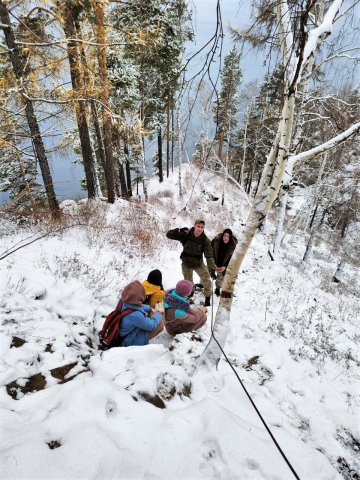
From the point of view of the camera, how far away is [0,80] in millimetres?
5824

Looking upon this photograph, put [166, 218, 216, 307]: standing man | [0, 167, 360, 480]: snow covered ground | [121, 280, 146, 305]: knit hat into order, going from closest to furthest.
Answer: [0, 167, 360, 480]: snow covered ground < [121, 280, 146, 305]: knit hat < [166, 218, 216, 307]: standing man

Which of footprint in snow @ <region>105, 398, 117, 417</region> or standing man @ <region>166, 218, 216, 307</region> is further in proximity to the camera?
standing man @ <region>166, 218, 216, 307</region>

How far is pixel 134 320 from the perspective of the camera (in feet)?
11.6

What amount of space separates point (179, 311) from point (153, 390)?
1.56m

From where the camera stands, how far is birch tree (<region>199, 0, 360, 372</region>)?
213cm

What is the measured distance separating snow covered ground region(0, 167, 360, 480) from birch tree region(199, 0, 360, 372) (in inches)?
28.7

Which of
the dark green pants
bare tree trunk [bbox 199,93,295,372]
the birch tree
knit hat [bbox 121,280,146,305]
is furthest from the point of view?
the dark green pants

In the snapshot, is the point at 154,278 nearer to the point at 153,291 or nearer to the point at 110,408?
the point at 153,291

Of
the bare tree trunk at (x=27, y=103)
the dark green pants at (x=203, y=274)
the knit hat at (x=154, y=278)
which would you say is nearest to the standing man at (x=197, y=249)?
the dark green pants at (x=203, y=274)

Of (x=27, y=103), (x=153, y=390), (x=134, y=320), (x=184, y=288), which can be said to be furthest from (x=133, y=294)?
(x=27, y=103)

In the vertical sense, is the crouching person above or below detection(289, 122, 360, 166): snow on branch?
below

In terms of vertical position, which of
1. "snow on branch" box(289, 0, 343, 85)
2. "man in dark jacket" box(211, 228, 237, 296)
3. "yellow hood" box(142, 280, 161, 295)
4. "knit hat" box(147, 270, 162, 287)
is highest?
"snow on branch" box(289, 0, 343, 85)

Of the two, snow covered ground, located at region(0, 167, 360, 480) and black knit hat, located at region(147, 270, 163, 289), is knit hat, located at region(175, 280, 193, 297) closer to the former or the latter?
black knit hat, located at region(147, 270, 163, 289)

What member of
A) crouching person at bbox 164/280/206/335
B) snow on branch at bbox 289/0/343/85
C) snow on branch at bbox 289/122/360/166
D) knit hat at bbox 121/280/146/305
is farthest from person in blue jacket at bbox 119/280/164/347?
snow on branch at bbox 289/0/343/85
